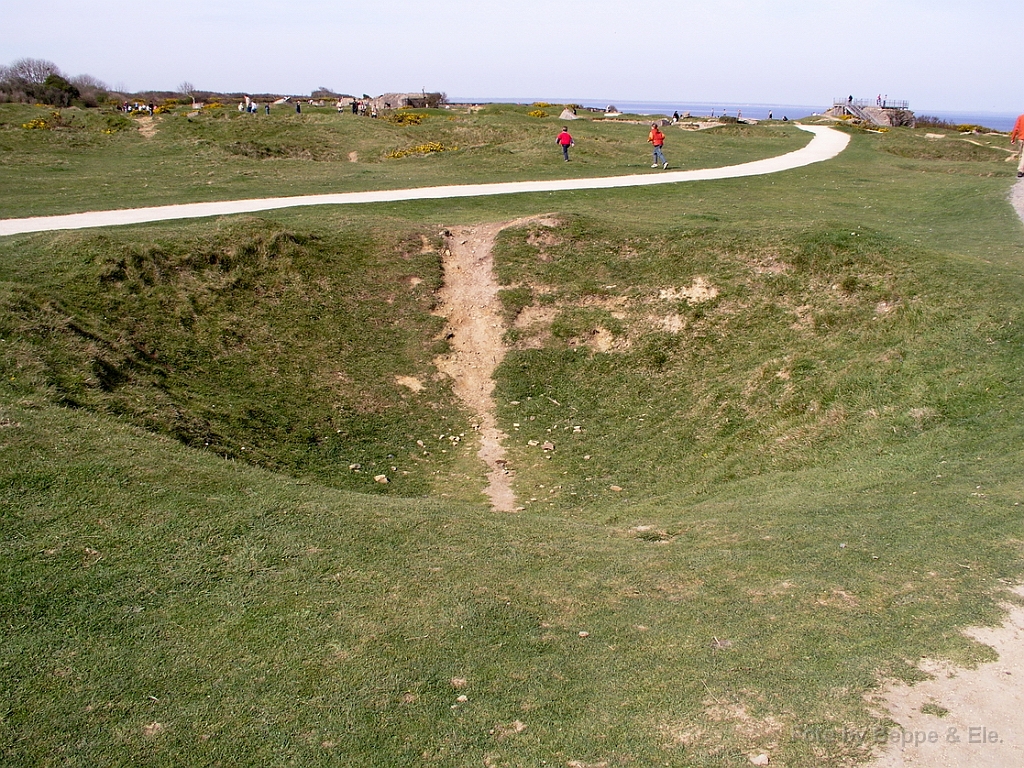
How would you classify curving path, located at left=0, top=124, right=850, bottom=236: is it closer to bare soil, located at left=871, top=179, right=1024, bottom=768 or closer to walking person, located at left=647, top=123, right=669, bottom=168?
walking person, located at left=647, top=123, right=669, bottom=168

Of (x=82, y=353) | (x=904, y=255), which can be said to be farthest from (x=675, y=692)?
(x=904, y=255)

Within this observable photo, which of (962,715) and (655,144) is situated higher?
(655,144)

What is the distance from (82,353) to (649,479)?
9.42 metres

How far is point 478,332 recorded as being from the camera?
1675 cm

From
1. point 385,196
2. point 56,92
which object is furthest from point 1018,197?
point 56,92

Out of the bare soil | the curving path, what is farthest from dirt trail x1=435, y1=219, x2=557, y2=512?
the bare soil

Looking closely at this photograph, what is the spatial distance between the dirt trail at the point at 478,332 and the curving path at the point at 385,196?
4258 mm

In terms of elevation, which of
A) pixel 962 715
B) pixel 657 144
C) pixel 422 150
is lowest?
pixel 962 715

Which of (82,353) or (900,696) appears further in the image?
(82,353)

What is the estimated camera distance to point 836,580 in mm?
7531

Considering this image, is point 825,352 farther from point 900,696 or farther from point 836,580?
point 900,696

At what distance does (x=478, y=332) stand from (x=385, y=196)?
7.97m

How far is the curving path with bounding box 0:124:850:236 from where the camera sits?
1878 cm

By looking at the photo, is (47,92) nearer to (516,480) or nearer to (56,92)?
(56,92)
